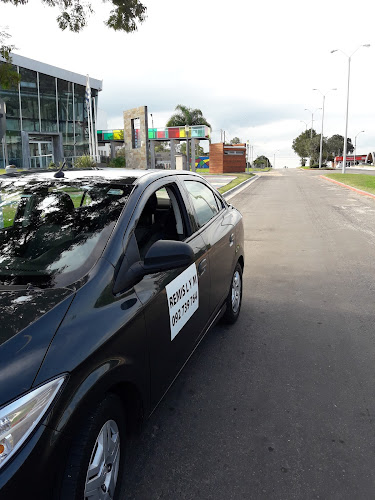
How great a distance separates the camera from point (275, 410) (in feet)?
9.48

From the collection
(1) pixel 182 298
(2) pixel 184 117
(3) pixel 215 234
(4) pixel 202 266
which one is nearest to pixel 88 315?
(1) pixel 182 298

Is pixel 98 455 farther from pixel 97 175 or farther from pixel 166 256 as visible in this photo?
pixel 97 175

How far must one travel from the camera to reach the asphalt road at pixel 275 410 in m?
2.25

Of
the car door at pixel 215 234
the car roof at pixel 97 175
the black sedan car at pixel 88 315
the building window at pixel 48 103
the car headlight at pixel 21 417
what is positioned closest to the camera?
the car headlight at pixel 21 417

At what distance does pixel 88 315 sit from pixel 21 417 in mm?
511

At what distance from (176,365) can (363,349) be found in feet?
6.97

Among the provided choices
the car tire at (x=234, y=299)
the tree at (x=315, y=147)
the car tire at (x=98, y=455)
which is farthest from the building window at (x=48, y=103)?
the tree at (x=315, y=147)

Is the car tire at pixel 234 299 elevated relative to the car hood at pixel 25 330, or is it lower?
lower

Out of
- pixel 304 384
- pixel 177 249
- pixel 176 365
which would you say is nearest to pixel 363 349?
pixel 304 384

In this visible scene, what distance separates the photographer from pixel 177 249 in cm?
227

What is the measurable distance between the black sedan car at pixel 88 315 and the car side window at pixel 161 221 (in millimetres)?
14

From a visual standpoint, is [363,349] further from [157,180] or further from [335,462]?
[157,180]

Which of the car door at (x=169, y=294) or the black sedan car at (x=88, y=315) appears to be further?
the car door at (x=169, y=294)

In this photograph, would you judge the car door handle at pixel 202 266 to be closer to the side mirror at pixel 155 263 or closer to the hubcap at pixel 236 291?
the side mirror at pixel 155 263
